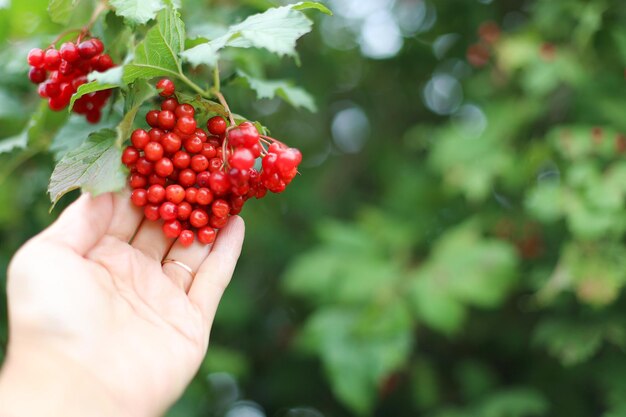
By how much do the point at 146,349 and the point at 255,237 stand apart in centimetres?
213

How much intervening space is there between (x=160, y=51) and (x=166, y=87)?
9 cm

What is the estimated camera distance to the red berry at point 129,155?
1.33 meters

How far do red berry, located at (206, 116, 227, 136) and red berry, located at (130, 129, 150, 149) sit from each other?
0.48 ft

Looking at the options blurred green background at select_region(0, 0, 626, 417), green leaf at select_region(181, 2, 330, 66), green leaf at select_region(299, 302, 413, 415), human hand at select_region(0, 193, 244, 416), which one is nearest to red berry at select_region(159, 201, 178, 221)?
human hand at select_region(0, 193, 244, 416)

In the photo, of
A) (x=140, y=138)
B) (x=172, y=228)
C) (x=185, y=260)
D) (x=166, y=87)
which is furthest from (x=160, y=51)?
(x=185, y=260)

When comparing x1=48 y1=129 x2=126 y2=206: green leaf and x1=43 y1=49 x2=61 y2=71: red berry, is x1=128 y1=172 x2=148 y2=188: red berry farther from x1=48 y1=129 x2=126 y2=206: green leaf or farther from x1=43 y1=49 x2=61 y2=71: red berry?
x1=43 y1=49 x2=61 y2=71: red berry

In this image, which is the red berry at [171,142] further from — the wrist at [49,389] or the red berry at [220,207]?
the wrist at [49,389]

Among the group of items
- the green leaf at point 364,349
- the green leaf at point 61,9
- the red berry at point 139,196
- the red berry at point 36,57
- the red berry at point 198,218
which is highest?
the green leaf at point 61,9

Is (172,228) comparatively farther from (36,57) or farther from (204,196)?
(36,57)

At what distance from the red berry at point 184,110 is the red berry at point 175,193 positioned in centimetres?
16

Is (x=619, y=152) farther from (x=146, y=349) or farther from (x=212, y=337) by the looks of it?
(x=212, y=337)

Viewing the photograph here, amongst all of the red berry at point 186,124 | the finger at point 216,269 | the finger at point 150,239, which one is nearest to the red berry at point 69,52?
the red berry at point 186,124

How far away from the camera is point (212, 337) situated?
3607 millimetres

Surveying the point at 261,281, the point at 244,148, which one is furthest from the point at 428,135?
the point at 244,148
